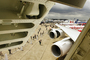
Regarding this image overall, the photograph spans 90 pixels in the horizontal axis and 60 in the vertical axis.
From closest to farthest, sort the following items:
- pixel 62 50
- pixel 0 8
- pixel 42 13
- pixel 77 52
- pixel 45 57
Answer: pixel 77 52, pixel 0 8, pixel 42 13, pixel 62 50, pixel 45 57

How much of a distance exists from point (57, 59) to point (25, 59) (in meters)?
3.40

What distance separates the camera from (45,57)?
736 cm

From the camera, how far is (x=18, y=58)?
23.3ft

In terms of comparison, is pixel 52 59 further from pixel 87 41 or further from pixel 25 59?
pixel 87 41

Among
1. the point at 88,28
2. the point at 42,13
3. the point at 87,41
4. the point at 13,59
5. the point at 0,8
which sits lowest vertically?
the point at 13,59

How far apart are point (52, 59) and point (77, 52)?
20.8 ft

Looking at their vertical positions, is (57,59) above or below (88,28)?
below

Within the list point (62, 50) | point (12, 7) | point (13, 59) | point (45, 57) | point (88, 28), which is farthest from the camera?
point (45, 57)

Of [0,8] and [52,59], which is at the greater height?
[0,8]

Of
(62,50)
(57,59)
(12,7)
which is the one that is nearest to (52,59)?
(57,59)

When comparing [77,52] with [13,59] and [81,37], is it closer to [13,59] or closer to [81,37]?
[81,37]

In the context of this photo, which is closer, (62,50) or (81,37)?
(81,37)

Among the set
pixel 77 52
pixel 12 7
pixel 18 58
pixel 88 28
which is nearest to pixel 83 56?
pixel 77 52

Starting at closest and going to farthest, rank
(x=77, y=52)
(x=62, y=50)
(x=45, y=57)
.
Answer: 1. (x=77, y=52)
2. (x=62, y=50)
3. (x=45, y=57)
